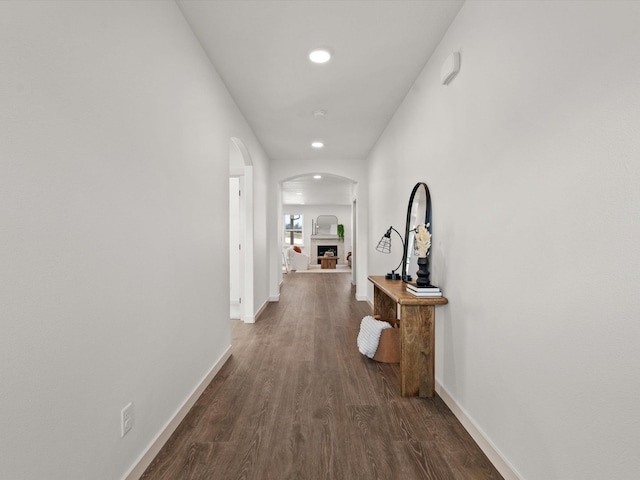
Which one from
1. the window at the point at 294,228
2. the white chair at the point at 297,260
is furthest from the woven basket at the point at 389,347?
the window at the point at 294,228

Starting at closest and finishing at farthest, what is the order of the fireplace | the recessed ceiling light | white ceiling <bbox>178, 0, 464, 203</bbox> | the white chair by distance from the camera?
white ceiling <bbox>178, 0, 464, 203</bbox> < the recessed ceiling light < the white chair < the fireplace

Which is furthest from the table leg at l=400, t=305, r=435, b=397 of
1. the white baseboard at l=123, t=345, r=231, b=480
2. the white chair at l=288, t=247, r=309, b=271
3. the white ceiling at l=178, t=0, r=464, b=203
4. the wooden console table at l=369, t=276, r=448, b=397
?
the white chair at l=288, t=247, r=309, b=271

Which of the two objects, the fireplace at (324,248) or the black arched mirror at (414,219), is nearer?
the black arched mirror at (414,219)

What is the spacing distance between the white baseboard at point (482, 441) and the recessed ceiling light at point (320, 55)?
2.68 metres

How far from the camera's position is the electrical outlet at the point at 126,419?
1519 millimetres

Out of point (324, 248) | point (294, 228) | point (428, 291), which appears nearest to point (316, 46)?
point (428, 291)

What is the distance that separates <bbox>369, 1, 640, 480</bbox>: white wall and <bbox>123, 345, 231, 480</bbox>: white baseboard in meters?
1.79

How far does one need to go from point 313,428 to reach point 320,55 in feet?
8.81

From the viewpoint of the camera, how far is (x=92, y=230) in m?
1.31

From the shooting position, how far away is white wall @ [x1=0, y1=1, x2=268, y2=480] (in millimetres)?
994

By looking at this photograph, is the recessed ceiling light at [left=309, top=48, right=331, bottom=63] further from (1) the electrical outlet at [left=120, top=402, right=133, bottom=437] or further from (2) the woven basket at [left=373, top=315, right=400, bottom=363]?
(1) the electrical outlet at [left=120, top=402, right=133, bottom=437]

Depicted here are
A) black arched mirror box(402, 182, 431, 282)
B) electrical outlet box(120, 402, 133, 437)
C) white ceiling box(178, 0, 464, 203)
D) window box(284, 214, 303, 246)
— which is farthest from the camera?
window box(284, 214, 303, 246)

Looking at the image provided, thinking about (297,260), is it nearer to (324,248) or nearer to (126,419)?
(324,248)

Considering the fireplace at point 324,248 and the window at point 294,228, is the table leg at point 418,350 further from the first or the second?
the window at point 294,228
